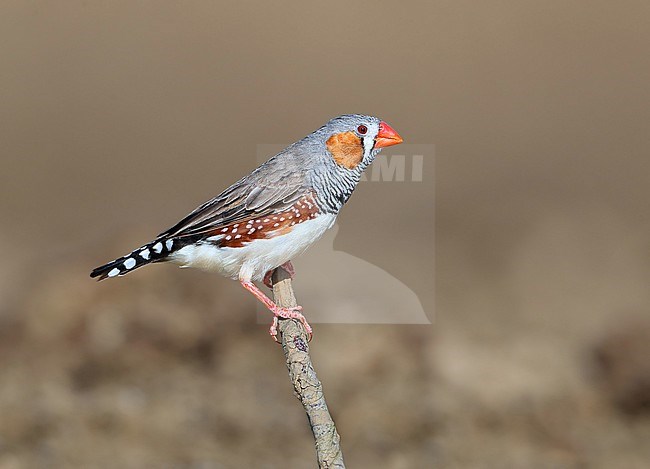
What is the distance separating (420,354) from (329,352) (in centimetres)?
48

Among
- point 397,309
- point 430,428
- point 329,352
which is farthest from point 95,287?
point 430,428

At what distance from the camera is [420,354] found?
434 cm

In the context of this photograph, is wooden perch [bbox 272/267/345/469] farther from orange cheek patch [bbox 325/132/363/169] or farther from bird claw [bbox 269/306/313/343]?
orange cheek patch [bbox 325/132/363/169]

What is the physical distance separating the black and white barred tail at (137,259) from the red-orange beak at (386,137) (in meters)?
0.58

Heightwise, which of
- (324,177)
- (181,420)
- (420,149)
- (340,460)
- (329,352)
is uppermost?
(420,149)

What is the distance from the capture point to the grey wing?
6.88ft

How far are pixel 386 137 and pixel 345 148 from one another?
0.35 ft

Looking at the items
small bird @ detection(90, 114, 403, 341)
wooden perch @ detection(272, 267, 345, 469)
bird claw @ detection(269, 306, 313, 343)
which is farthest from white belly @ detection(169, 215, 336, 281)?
wooden perch @ detection(272, 267, 345, 469)

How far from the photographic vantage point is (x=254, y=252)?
2.12 m

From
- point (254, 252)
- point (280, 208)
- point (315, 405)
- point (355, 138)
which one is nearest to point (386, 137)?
point (355, 138)

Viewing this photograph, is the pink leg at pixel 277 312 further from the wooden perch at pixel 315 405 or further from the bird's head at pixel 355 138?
the bird's head at pixel 355 138

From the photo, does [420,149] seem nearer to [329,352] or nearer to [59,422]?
[329,352]

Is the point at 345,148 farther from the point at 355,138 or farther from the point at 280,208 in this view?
the point at 280,208

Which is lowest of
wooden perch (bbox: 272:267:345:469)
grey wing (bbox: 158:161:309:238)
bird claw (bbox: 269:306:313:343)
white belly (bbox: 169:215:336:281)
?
wooden perch (bbox: 272:267:345:469)
